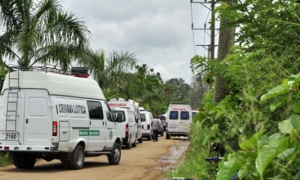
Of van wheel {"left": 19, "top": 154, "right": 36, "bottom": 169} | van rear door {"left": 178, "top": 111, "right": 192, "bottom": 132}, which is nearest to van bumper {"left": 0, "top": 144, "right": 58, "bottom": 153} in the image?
van wheel {"left": 19, "top": 154, "right": 36, "bottom": 169}

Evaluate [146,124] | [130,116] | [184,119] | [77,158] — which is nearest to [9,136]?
[77,158]

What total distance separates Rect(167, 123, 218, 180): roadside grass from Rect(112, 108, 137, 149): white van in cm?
1381

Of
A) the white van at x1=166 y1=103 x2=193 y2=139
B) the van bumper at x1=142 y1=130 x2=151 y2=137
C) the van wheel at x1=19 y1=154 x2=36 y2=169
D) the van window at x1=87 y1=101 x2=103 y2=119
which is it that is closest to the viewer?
the van wheel at x1=19 y1=154 x2=36 y2=169

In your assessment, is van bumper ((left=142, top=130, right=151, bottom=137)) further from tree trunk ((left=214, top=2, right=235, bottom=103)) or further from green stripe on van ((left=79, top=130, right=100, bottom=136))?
tree trunk ((left=214, top=2, right=235, bottom=103))

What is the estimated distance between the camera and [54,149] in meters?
13.1

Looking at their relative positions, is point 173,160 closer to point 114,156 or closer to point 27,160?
point 114,156

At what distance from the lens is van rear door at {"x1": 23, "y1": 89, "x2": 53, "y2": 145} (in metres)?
13.1

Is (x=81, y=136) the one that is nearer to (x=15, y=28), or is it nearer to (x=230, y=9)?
(x=15, y=28)

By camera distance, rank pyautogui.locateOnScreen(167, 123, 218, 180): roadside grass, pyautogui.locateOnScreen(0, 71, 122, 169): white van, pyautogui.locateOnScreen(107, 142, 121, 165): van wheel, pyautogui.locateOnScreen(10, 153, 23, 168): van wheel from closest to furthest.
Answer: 1. pyautogui.locateOnScreen(167, 123, 218, 180): roadside grass
2. pyautogui.locateOnScreen(0, 71, 122, 169): white van
3. pyautogui.locateOnScreen(10, 153, 23, 168): van wheel
4. pyautogui.locateOnScreen(107, 142, 121, 165): van wheel

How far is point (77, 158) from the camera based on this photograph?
14.2 meters

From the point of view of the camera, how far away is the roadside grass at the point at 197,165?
5.81 meters

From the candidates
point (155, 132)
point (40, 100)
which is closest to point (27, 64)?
point (40, 100)

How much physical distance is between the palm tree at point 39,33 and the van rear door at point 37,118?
3.55 m

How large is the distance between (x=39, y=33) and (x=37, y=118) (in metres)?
4.59
